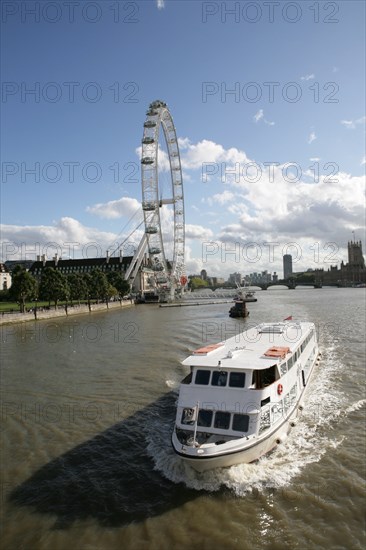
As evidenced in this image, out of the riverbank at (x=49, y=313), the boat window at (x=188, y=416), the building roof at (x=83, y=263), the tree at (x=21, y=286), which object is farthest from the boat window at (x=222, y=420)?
the building roof at (x=83, y=263)

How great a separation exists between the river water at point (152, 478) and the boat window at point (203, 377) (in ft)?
9.17

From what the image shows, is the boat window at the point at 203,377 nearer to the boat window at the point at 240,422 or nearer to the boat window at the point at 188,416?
the boat window at the point at 188,416

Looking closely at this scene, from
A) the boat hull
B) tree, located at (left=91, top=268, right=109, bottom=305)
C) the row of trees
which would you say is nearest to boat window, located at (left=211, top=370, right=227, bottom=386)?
the boat hull

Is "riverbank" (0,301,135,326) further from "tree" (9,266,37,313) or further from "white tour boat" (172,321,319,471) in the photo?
"white tour boat" (172,321,319,471)

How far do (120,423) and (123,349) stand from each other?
17687 mm

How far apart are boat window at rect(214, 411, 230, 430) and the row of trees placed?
189 ft

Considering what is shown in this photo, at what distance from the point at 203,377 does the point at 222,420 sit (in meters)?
1.71

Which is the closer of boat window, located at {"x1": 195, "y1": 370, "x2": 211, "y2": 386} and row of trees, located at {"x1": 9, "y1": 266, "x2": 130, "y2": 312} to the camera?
boat window, located at {"x1": 195, "y1": 370, "x2": 211, "y2": 386}

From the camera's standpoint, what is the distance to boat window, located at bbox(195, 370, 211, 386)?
15.2 m

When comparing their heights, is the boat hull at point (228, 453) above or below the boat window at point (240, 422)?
below

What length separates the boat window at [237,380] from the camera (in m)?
14.7

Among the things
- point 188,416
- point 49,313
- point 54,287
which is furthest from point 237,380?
point 54,287

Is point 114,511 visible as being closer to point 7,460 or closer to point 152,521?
point 152,521

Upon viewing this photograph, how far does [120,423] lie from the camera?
18.6m
